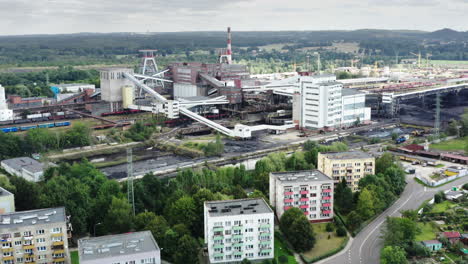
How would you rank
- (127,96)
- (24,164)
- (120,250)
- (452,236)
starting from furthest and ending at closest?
(127,96), (24,164), (452,236), (120,250)

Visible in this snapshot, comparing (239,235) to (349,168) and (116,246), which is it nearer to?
(116,246)

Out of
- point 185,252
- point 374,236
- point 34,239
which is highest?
point 34,239

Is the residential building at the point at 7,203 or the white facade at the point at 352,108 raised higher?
the white facade at the point at 352,108

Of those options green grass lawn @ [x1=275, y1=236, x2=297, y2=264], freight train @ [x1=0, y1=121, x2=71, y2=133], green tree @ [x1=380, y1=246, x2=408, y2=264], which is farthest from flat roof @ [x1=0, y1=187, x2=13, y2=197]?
freight train @ [x1=0, y1=121, x2=71, y2=133]

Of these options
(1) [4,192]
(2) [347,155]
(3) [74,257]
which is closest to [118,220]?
(3) [74,257]

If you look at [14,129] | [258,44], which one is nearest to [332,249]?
[14,129]

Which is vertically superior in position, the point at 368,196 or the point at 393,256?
the point at 368,196

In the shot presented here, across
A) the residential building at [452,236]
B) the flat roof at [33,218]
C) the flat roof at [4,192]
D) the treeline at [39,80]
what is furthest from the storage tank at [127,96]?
the residential building at [452,236]

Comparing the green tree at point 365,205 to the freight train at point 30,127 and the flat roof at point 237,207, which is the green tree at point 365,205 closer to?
the flat roof at point 237,207
